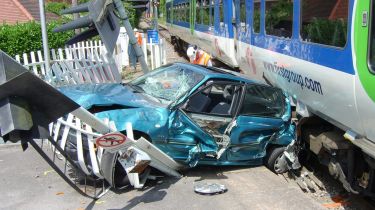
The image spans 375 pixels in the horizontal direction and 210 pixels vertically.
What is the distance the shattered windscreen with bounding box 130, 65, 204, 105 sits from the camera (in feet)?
21.0

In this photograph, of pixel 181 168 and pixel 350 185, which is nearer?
pixel 350 185

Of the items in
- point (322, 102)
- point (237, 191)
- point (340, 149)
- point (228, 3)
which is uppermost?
point (228, 3)

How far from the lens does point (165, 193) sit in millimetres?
5586

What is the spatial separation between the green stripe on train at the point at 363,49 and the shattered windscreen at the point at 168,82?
7.62 feet

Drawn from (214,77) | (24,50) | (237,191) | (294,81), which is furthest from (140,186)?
(24,50)

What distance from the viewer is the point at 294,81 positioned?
6.72 meters

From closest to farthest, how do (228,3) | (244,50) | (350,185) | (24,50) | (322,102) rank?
(350,185) < (322,102) < (244,50) < (228,3) < (24,50)

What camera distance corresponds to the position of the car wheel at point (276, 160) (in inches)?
264

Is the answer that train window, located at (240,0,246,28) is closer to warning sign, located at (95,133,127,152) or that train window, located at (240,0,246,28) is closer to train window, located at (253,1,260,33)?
train window, located at (253,1,260,33)

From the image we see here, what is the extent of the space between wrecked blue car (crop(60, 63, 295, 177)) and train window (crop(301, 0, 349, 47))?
44.8 inches

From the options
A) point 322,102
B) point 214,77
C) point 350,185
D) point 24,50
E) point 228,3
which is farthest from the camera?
point 24,50

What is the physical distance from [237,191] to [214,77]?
1584 mm

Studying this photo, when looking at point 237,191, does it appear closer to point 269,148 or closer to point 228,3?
point 269,148

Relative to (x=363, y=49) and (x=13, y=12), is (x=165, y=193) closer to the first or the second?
(x=363, y=49)
